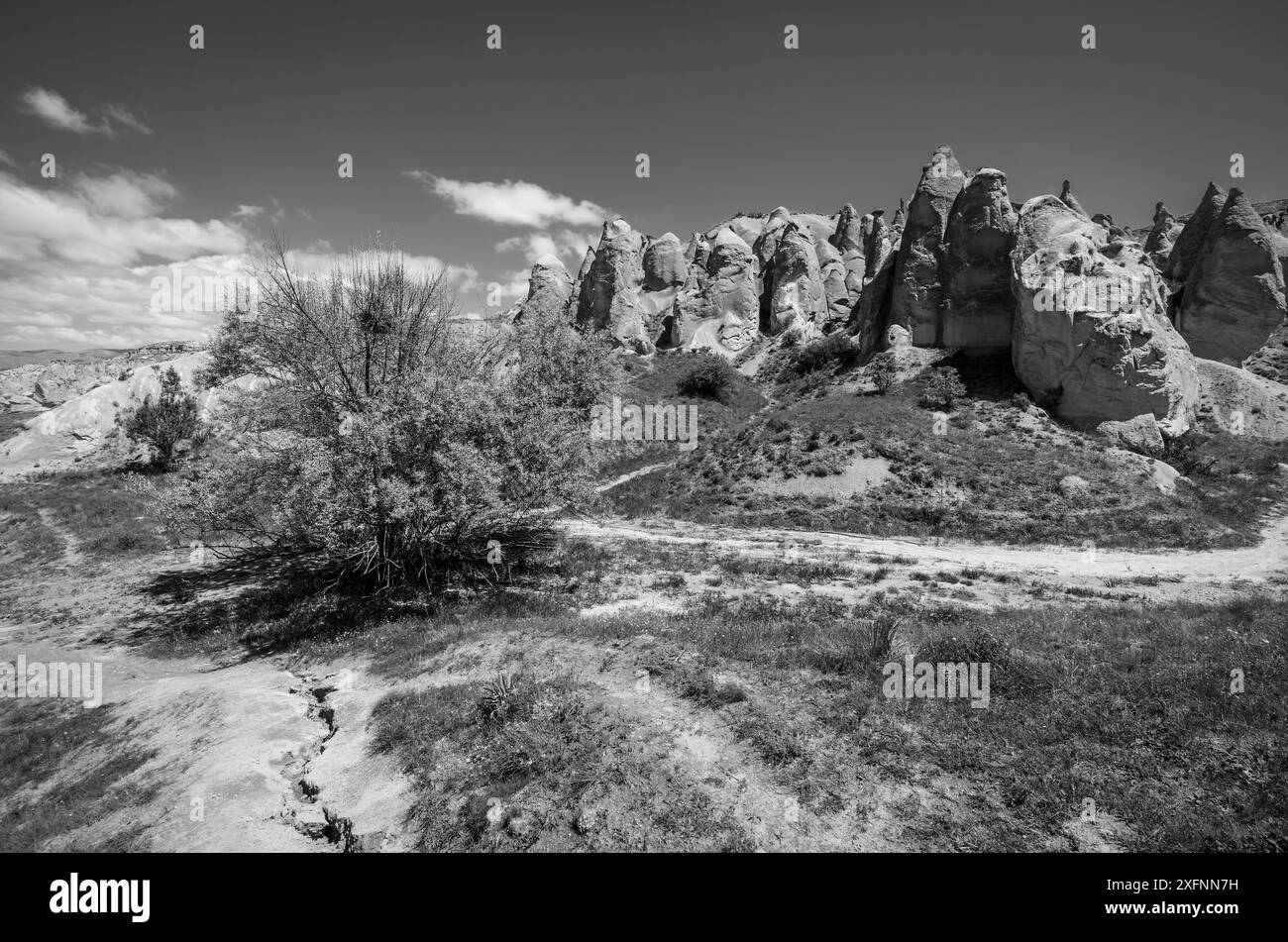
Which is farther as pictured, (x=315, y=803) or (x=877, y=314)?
(x=877, y=314)

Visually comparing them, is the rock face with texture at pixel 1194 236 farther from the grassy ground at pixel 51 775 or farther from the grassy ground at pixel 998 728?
the grassy ground at pixel 51 775

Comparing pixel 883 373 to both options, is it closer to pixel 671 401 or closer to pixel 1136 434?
pixel 1136 434

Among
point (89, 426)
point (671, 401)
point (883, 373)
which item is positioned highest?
point (883, 373)

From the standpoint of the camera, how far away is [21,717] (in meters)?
11.0

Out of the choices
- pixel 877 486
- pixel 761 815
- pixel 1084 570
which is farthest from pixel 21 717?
pixel 877 486

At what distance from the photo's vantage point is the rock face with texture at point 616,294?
85.4 m

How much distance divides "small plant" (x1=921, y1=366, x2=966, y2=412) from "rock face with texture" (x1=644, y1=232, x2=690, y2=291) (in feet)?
220

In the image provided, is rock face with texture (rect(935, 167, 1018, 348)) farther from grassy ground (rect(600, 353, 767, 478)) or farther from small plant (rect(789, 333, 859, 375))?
grassy ground (rect(600, 353, 767, 478))

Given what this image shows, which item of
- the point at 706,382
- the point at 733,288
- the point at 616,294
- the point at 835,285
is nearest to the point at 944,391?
the point at 706,382

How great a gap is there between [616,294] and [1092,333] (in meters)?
67.1

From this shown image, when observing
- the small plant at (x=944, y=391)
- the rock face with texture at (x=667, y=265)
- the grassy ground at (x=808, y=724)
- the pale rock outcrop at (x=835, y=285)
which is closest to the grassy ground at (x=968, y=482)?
the small plant at (x=944, y=391)

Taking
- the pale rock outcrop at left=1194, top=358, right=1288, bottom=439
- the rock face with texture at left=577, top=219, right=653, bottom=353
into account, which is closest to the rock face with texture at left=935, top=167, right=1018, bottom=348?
the pale rock outcrop at left=1194, top=358, right=1288, bottom=439

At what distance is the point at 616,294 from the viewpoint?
8800 centimetres
